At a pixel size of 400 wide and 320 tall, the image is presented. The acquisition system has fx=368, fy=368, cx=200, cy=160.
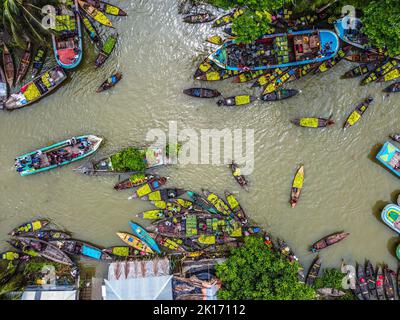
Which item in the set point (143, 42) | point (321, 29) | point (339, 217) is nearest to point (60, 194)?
point (143, 42)

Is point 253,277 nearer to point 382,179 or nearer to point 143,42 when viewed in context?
point 382,179

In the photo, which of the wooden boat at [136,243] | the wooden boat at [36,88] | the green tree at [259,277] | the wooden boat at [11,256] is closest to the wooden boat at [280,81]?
the green tree at [259,277]

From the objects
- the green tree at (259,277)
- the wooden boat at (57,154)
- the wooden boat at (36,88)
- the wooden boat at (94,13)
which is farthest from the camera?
the wooden boat at (94,13)

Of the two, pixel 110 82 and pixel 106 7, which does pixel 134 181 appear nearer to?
pixel 110 82

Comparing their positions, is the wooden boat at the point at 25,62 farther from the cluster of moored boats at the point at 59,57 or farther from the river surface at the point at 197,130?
the river surface at the point at 197,130

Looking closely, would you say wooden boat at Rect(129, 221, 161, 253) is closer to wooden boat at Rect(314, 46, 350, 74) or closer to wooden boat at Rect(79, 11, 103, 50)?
wooden boat at Rect(79, 11, 103, 50)
